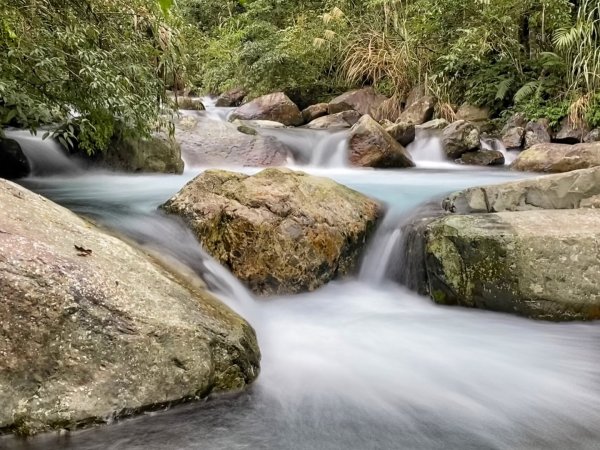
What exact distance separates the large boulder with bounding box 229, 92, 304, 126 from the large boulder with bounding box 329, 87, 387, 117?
1.12 metres

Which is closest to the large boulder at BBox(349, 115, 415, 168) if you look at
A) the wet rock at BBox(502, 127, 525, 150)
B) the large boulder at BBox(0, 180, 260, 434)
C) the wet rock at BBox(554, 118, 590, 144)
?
the wet rock at BBox(502, 127, 525, 150)

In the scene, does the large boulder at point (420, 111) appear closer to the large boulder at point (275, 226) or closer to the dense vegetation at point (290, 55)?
the dense vegetation at point (290, 55)

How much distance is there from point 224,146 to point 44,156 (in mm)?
2872

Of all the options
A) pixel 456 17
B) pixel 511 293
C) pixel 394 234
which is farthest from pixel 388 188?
pixel 456 17

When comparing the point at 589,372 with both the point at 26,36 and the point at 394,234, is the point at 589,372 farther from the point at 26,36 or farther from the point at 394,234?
the point at 26,36

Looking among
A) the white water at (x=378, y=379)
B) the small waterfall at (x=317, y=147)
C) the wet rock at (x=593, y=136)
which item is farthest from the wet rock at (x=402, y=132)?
the white water at (x=378, y=379)

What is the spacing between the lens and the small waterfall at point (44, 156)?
6.66m

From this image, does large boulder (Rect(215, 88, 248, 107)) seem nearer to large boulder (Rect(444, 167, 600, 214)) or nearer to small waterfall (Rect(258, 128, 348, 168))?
small waterfall (Rect(258, 128, 348, 168))

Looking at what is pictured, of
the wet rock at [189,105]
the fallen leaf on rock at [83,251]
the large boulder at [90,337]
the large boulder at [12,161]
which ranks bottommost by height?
the large boulder at [90,337]

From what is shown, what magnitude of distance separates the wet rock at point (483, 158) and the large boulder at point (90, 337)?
7844 mm

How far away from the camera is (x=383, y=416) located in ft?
7.50

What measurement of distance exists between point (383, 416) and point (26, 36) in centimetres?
335

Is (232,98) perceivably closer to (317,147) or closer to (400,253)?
(317,147)

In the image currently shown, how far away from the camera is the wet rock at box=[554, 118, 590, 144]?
9219 mm
